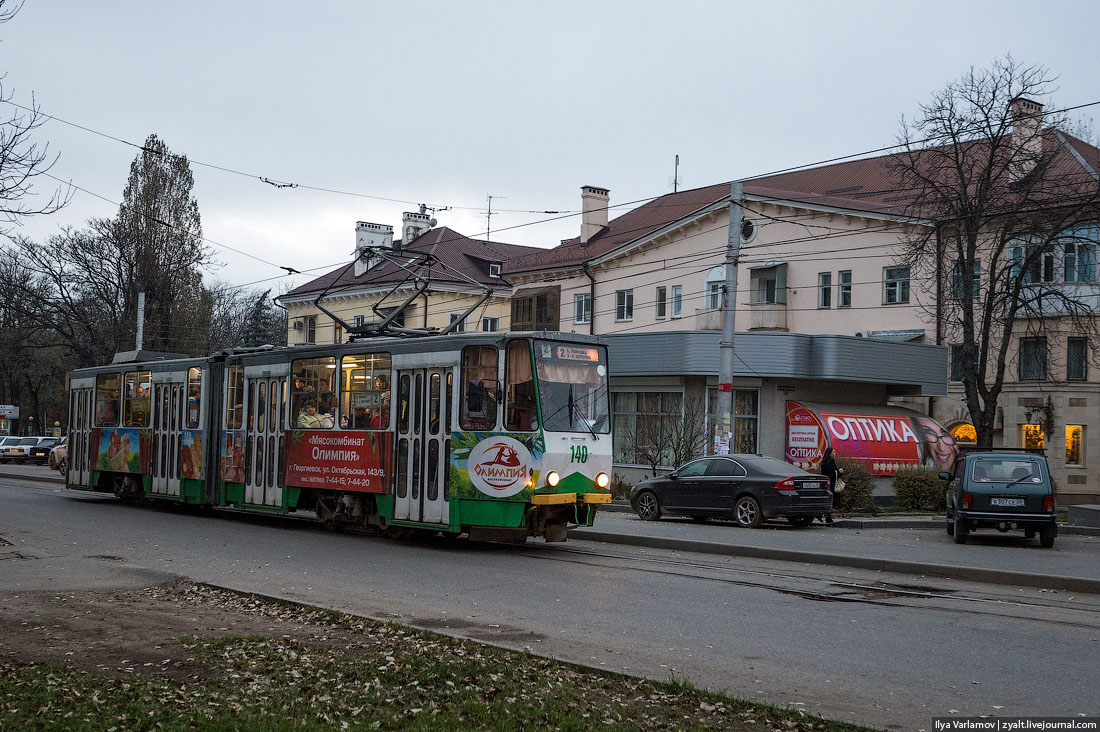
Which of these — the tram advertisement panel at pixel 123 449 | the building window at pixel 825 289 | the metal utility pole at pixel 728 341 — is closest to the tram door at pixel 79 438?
the tram advertisement panel at pixel 123 449

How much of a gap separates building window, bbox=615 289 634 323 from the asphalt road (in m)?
28.9

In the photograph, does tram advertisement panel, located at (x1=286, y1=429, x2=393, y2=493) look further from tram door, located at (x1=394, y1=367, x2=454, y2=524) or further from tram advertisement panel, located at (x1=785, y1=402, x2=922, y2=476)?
tram advertisement panel, located at (x1=785, y1=402, x2=922, y2=476)

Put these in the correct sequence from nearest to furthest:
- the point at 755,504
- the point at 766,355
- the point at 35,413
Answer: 1. the point at 755,504
2. the point at 766,355
3. the point at 35,413

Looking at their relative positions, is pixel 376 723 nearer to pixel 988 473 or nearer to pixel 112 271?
pixel 988 473

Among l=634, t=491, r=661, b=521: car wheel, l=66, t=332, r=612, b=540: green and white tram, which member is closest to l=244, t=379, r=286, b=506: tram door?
l=66, t=332, r=612, b=540: green and white tram

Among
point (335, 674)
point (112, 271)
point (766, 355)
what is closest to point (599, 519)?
point (766, 355)

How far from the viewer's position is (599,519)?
23.9 metres

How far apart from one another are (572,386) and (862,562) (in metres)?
4.99

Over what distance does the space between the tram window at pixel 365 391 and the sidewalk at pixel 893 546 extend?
4.35 m

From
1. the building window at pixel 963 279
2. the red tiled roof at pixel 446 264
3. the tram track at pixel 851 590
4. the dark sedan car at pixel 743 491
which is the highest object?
the red tiled roof at pixel 446 264

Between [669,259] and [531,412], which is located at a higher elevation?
[669,259]

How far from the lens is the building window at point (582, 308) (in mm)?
48156

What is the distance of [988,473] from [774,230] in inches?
932

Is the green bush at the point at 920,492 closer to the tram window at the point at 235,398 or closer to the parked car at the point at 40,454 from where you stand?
the tram window at the point at 235,398
